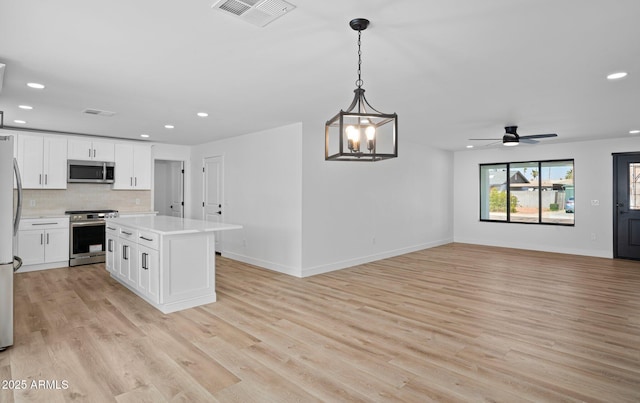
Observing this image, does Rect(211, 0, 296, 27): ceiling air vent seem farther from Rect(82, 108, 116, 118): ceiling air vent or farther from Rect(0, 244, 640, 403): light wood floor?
Rect(82, 108, 116, 118): ceiling air vent

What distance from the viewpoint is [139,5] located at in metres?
2.12

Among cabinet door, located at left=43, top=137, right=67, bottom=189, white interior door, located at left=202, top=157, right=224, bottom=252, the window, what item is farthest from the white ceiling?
the window

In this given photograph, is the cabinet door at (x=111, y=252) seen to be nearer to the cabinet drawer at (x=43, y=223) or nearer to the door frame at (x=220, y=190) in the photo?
the cabinet drawer at (x=43, y=223)

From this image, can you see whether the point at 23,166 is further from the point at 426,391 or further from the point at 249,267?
the point at 426,391

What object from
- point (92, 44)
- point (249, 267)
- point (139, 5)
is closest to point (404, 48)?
point (139, 5)

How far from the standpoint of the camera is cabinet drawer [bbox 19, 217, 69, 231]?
5.76 meters

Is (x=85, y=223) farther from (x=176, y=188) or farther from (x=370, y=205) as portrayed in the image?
(x=370, y=205)

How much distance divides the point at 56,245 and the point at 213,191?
112 inches

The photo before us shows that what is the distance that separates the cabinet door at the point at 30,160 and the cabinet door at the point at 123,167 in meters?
1.18

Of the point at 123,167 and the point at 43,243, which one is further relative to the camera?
the point at 123,167

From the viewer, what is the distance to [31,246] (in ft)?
19.1

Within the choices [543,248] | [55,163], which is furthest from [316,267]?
[543,248]

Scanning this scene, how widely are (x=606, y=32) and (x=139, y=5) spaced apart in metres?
3.15

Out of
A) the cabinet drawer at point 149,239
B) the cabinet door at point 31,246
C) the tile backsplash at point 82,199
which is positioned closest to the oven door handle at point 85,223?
the cabinet door at point 31,246
